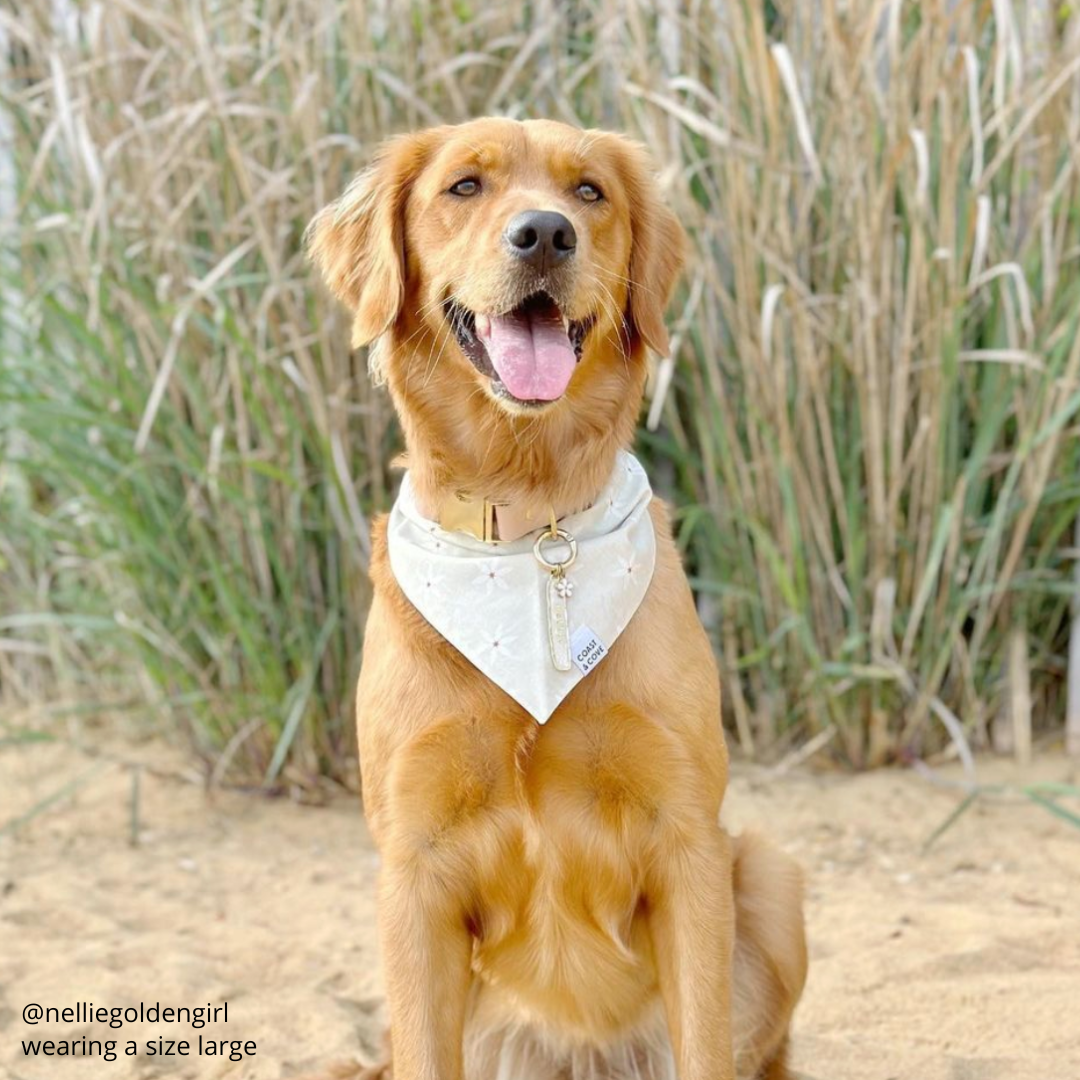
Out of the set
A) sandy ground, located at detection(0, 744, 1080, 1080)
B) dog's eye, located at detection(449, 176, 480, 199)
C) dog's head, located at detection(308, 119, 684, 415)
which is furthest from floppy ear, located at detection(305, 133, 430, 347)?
sandy ground, located at detection(0, 744, 1080, 1080)

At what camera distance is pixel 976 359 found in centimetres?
406

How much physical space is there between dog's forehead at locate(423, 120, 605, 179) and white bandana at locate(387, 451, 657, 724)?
23.7 inches

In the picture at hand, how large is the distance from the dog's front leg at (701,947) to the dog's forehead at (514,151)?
1210 millimetres

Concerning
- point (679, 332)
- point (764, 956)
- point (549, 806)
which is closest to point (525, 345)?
point (549, 806)

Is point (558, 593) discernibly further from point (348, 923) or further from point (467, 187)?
point (348, 923)

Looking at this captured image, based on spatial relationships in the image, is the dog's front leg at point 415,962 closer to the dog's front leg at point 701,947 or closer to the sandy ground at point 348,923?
the dog's front leg at point 701,947

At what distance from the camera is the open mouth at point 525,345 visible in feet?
7.78

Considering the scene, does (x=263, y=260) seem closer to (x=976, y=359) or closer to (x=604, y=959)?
(x=976, y=359)

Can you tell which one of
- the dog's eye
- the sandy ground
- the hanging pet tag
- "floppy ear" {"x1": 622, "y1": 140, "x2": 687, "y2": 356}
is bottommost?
the sandy ground

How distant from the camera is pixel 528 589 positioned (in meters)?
2.45

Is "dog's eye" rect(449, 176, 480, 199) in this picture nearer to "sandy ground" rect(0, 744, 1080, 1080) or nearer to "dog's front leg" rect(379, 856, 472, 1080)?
"dog's front leg" rect(379, 856, 472, 1080)

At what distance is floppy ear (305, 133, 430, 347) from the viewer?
2.65 m

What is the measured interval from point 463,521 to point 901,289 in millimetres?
2004

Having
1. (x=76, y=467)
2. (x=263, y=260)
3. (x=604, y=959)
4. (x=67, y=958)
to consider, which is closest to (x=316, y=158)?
(x=263, y=260)
